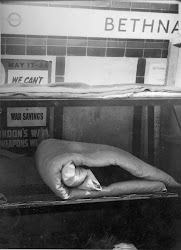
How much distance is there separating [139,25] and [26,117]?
21.7 inches

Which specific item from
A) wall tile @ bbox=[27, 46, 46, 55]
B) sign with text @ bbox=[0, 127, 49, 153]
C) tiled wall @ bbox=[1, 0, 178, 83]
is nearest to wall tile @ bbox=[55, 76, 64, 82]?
tiled wall @ bbox=[1, 0, 178, 83]

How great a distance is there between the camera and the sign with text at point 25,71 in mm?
1660

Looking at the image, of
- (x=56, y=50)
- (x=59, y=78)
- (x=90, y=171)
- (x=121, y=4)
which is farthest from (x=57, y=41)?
(x=90, y=171)

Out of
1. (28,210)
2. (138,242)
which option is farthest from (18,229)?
(138,242)

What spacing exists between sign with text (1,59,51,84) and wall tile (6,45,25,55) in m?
0.03

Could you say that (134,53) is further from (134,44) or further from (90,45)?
(90,45)

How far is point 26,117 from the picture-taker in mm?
1770

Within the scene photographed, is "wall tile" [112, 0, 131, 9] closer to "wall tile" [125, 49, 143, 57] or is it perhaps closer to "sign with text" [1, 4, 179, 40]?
"sign with text" [1, 4, 179, 40]

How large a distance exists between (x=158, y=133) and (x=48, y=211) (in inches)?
22.4

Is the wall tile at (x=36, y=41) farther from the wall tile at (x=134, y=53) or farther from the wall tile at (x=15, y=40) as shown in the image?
the wall tile at (x=134, y=53)

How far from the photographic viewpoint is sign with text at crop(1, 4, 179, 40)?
5.30ft

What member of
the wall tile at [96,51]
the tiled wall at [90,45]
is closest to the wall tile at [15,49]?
the tiled wall at [90,45]

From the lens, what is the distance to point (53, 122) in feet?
5.97

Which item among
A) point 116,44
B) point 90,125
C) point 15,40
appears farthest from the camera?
point 90,125
